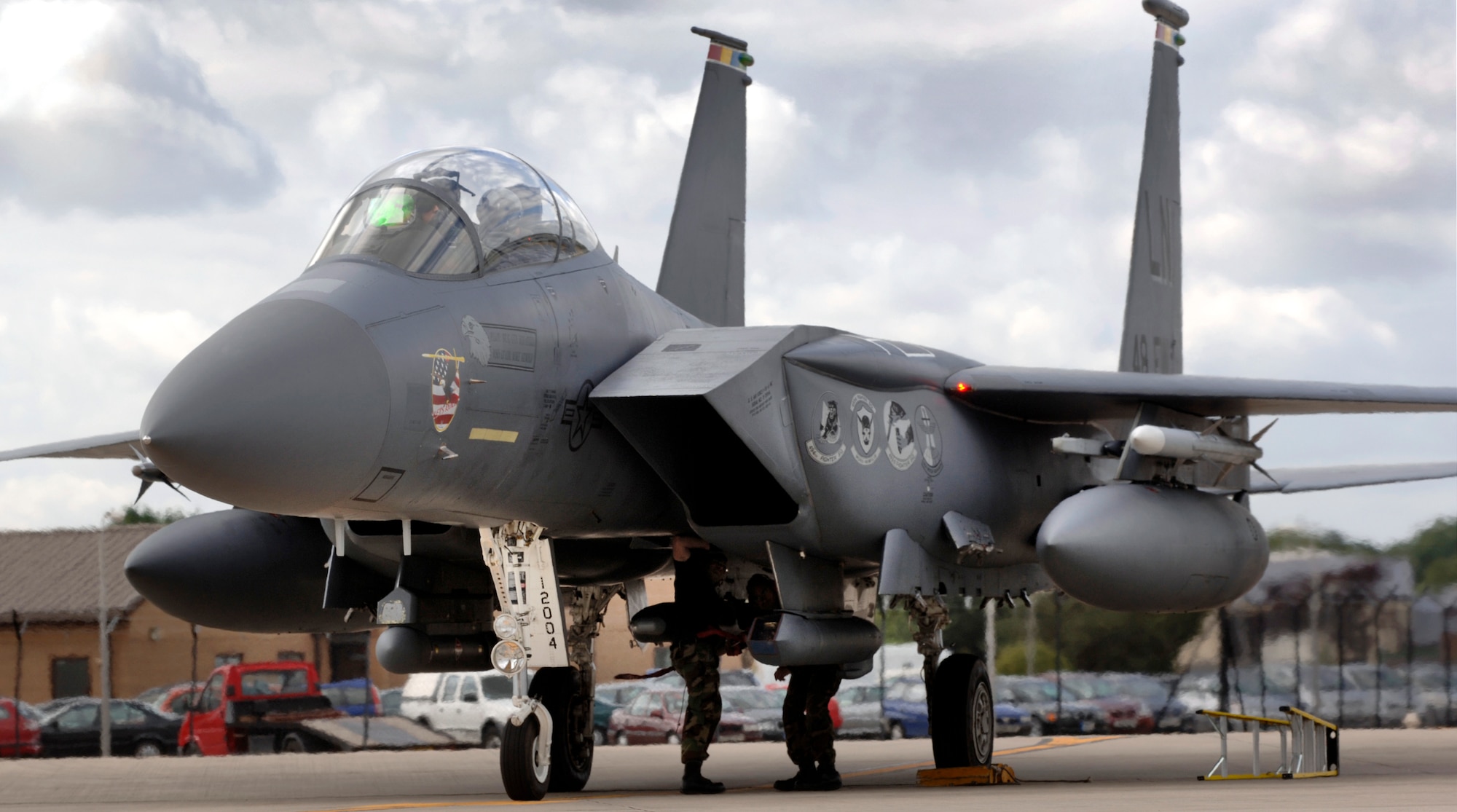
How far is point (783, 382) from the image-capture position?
8844mm

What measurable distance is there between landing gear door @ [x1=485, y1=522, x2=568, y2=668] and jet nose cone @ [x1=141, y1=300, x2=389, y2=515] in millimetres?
1486

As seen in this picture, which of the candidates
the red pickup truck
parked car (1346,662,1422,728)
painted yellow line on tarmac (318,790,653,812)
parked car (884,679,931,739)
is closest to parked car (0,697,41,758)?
the red pickup truck

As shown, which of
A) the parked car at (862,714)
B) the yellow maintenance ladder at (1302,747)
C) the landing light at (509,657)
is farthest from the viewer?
the parked car at (862,714)

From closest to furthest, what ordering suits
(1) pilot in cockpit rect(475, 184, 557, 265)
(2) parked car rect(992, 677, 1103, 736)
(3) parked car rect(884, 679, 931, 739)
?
(1) pilot in cockpit rect(475, 184, 557, 265) → (2) parked car rect(992, 677, 1103, 736) → (3) parked car rect(884, 679, 931, 739)

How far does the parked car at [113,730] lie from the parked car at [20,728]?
0.27 ft

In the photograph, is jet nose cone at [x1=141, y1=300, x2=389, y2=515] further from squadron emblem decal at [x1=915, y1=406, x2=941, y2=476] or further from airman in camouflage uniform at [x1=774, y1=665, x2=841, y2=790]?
airman in camouflage uniform at [x1=774, y1=665, x2=841, y2=790]

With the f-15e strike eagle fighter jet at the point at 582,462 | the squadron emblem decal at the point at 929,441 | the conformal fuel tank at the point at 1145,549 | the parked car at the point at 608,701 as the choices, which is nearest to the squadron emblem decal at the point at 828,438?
the f-15e strike eagle fighter jet at the point at 582,462

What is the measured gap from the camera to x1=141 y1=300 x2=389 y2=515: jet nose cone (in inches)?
247

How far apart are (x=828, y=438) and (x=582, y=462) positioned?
1525 millimetres

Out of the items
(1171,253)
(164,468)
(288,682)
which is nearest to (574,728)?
(164,468)

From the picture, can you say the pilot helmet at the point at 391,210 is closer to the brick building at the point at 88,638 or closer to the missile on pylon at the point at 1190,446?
the missile on pylon at the point at 1190,446

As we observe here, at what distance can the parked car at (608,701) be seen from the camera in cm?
2052

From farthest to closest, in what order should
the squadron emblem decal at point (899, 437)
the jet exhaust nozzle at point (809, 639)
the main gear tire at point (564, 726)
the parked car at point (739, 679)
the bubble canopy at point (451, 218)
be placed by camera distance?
the parked car at point (739, 679), the main gear tire at point (564, 726), the squadron emblem decal at point (899, 437), the jet exhaust nozzle at point (809, 639), the bubble canopy at point (451, 218)

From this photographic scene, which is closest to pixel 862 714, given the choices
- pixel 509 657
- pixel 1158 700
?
pixel 1158 700
